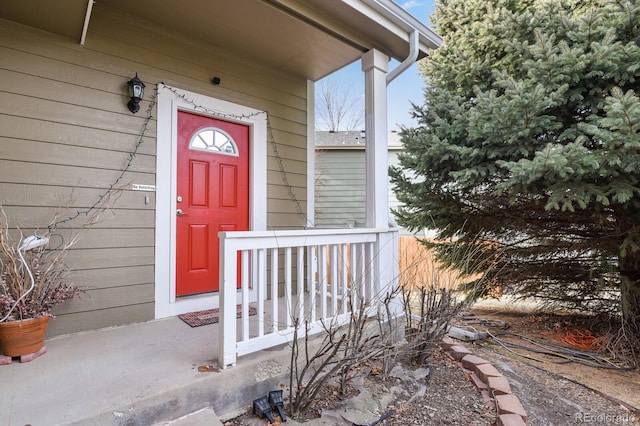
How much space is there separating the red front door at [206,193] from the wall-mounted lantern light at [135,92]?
366 millimetres

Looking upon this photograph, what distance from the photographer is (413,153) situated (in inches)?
140

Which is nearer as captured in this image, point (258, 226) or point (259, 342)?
point (259, 342)

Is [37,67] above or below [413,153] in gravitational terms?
above

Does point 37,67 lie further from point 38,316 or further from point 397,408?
point 397,408

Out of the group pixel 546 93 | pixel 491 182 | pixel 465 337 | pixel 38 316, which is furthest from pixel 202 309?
pixel 546 93

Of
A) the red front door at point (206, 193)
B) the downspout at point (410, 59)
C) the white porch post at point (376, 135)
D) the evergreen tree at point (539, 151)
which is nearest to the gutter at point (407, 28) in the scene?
the downspout at point (410, 59)

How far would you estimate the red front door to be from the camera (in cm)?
306

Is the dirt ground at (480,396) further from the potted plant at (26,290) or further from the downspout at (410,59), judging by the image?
the downspout at (410,59)

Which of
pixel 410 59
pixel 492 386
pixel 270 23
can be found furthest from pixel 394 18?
pixel 492 386

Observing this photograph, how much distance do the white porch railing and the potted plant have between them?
1.22 m

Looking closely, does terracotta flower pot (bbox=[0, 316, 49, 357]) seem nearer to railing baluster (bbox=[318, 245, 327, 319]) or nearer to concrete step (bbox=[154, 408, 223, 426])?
concrete step (bbox=[154, 408, 223, 426])

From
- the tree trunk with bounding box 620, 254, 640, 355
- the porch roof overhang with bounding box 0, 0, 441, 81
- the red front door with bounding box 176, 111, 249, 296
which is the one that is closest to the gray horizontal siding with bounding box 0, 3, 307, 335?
the porch roof overhang with bounding box 0, 0, 441, 81

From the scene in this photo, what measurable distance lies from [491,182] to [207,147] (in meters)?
2.85

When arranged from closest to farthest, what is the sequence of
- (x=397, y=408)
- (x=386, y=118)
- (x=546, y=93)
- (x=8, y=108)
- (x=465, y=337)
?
(x=397, y=408) < (x=8, y=108) < (x=546, y=93) < (x=386, y=118) < (x=465, y=337)
